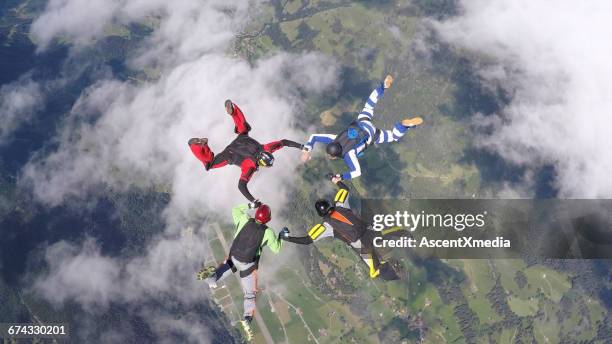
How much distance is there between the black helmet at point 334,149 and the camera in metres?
32.7

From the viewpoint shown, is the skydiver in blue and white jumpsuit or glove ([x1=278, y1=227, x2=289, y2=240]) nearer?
glove ([x1=278, y1=227, x2=289, y2=240])

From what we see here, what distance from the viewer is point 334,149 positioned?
32.8m

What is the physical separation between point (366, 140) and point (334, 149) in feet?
12.7

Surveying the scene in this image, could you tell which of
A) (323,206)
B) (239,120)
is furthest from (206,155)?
(323,206)

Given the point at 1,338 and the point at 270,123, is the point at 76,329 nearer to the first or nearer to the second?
the point at 1,338

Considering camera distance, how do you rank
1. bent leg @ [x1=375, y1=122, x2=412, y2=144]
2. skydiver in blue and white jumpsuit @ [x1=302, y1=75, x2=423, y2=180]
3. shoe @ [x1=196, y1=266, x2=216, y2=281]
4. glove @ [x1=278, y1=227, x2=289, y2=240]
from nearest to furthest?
shoe @ [x1=196, y1=266, x2=216, y2=281], glove @ [x1=278, y1=227, x2=289, y2=240], skydiver in blue and white jumpsuit @ [x1=302, y1=75, x2=423, y2=180], bent leg @ [x1=375, y1=122, x2=412, y2=144]

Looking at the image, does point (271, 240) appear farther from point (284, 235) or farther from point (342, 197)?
point (342, 197)

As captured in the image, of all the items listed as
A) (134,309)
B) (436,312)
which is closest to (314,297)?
(436,312)

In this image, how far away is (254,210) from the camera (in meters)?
30.4

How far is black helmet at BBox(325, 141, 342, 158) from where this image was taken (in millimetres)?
32688

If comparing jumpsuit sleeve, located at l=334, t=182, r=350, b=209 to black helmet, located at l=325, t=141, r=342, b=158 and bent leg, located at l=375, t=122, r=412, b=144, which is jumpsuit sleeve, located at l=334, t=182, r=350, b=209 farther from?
bent leg, located at l=375, t=122, r=412, b=144

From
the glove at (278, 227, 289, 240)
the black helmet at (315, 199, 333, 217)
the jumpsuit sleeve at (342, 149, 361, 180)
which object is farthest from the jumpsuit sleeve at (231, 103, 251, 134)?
the black helmet at (315, 199, 333, 217)

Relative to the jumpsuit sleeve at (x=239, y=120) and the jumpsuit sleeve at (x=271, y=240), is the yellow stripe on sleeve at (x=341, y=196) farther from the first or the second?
the jumpsuit sleeve at (x=239, y=120)

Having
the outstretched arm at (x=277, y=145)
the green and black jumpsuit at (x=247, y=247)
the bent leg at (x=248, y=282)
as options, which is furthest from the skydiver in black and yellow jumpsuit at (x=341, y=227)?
the outstretched arm at (x=277, y=145)
